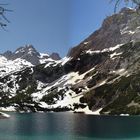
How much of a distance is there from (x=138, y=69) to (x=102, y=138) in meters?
70.7

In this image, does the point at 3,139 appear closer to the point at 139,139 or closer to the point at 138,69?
the point at 139,139

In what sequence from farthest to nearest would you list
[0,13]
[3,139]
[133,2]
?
[3,139] < [133,2] < [0,13]

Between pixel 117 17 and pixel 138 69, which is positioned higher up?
pixel 117 17

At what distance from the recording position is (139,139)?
7975cm

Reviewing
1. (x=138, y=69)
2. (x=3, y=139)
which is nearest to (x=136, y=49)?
(x=138, y=69)

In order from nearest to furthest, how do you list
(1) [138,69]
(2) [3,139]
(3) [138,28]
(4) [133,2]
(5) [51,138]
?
(4) [133,2] → (3) [138,28] → (1) [138,69] → (2) [3,139] → (5) [51,138]

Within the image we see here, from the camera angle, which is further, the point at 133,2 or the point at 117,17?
the point at 117,17

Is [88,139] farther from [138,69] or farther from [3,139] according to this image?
[138,69]

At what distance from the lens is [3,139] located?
2982 inches

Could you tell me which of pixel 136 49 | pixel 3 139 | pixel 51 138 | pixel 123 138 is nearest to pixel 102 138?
pixel 123 138

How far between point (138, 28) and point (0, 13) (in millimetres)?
4266

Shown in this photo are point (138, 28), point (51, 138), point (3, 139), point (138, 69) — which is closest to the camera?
point (138, 28)

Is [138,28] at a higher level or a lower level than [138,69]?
higher

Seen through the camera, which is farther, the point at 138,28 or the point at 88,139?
the point at 88,139
